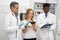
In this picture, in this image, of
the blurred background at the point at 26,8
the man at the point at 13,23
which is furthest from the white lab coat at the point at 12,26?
the blurred background at the point at 26,8

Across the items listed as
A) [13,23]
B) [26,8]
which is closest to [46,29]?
[26,8]

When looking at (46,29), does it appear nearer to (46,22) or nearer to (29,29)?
(46,22)

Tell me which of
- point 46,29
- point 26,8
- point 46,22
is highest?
point 26,8

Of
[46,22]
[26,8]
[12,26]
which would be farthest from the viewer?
[26,8]

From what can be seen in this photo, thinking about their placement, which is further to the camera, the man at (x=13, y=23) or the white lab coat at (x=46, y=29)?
the white lab coat at (x=46, y=29)

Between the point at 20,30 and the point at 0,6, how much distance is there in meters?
0.70

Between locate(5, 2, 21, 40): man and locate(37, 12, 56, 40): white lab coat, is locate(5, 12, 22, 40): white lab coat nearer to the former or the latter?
locate(5, 2, 21, 40): man

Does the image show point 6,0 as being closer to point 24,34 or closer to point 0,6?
point 0,6

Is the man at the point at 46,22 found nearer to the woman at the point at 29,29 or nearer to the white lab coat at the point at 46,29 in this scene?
the white lab coat at the point at 46,29

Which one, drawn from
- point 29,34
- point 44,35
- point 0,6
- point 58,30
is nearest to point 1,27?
point 0,6

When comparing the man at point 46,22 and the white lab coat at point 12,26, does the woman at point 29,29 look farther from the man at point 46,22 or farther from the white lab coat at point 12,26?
the man at point 46,22

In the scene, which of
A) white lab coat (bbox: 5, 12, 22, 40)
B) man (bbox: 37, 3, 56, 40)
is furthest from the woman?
man (bbox: 37, 3, 56, 40)

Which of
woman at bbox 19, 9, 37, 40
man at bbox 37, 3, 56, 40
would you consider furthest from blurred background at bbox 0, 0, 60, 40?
woman at bbox 19, 9, 37, 40

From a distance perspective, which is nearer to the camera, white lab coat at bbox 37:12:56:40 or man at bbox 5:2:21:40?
man at bbox 5:2:21:40
